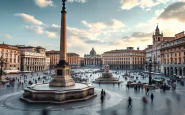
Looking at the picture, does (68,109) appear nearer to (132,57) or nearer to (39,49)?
(39,49)

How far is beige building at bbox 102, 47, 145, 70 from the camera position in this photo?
13088cm

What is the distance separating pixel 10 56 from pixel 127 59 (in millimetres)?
90524

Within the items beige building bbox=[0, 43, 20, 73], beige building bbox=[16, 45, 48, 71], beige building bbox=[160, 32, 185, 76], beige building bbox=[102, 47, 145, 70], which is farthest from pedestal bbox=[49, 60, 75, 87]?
beige building bbox=[102, 47, 145, 70]

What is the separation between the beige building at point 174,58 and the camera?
161ft

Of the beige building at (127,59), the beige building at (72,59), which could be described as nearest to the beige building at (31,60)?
the beige building at (127,59)

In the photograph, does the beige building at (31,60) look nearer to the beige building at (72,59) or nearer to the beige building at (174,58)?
the beige building at (72,59)

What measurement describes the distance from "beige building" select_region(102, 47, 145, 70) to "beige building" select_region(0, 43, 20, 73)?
84.3 metres

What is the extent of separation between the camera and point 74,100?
17.0m

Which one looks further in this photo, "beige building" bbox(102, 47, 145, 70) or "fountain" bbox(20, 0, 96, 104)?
"beige building" bbox(102, 47, 145, 70)

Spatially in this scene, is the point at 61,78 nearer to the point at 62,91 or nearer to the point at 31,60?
the point at 62,91

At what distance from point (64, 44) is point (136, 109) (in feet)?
40.5

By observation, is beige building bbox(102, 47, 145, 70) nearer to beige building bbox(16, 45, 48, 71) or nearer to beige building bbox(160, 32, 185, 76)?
beige building bbox(16, 45, 48, 71)

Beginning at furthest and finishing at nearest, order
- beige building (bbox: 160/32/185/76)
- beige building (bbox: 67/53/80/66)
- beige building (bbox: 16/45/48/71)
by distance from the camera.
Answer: beige building (bbox: 67/53/80/66)
beige building (bbox: 16/45/48/71)
beige building (bbox: 160/32/185/76)

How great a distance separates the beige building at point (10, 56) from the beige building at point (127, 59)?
8433cm
